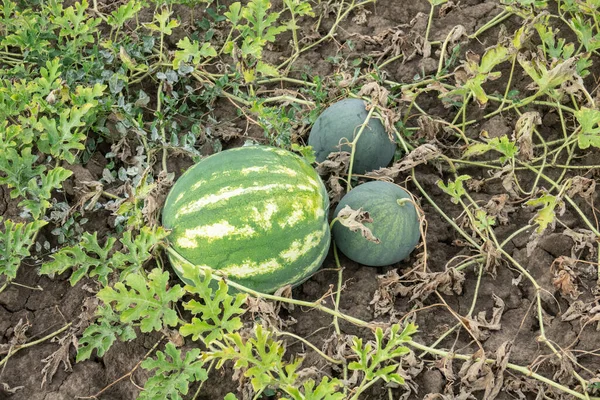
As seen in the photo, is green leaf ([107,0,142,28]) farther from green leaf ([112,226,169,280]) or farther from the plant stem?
the plant stem

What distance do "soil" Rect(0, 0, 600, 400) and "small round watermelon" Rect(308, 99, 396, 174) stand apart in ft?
0.79

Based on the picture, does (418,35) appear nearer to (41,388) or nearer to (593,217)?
(593,217)

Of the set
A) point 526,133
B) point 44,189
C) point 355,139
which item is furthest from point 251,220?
point 526,133

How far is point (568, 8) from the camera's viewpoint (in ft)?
10.8

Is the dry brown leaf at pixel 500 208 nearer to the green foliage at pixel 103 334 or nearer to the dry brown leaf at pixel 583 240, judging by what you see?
the dry brown leaf at pixel 583 240

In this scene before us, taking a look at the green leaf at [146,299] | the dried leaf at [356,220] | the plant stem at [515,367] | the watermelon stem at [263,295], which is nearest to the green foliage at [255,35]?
the dried leaf at [356,220]

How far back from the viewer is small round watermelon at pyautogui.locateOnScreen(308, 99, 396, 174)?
9.60 ft

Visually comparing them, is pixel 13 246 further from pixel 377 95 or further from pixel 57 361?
pixel 377 95

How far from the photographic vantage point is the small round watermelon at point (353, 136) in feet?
9.60

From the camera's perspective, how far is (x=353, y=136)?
9.54 feet

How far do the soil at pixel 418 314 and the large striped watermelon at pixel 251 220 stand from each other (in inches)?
13.2

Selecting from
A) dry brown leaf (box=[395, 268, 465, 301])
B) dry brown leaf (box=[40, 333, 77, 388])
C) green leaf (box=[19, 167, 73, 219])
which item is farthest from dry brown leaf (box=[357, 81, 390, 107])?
dry brown leaf (box=[40, 333, 77, 388])

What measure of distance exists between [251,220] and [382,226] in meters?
0.59

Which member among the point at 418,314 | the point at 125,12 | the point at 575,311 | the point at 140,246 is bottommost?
the point at 418,314
